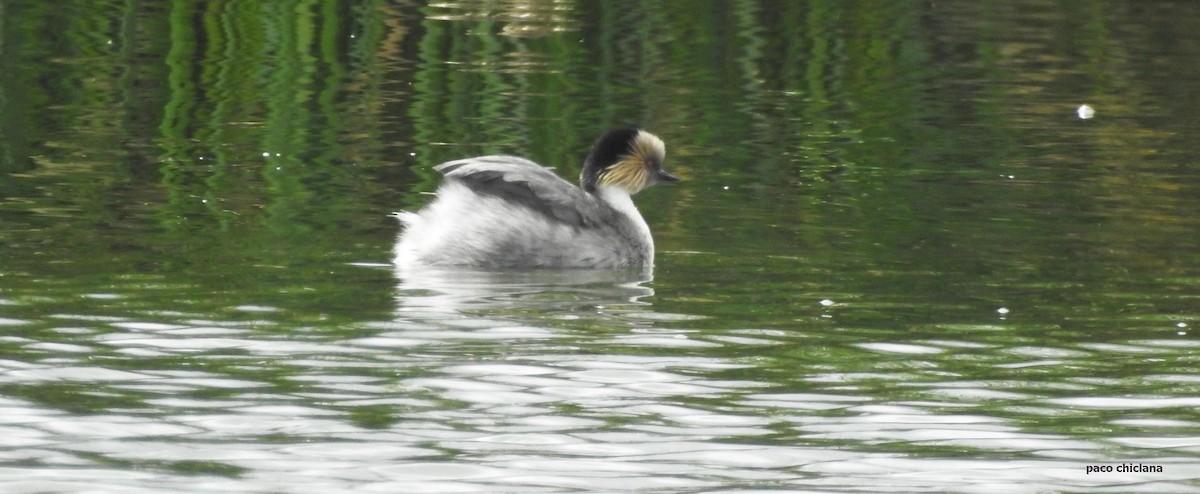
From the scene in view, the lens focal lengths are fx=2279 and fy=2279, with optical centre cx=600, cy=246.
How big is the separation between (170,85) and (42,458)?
1489 centimetres

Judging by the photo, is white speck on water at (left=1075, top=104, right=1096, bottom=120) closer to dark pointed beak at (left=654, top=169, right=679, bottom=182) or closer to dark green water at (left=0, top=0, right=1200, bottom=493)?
dark green water at (left=0, top=0, right=1200, bottom=493)

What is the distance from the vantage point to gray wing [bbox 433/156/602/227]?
11.4 meters

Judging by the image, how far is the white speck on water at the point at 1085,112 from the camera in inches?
788

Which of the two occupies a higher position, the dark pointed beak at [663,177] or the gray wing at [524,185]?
the gray wing at [524,185]

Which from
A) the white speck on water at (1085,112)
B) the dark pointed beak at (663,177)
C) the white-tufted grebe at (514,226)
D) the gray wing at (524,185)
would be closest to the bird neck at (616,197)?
the dark pointed beak at (663,177)

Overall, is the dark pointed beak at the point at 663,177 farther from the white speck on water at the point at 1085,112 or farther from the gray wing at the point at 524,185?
the white speck on water at the point at 1085,112

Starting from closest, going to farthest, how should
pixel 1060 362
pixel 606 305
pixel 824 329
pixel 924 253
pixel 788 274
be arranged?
pixel 1060 362, pixel 824 329, pixel 606 305, pixel 788 274, pixel 924 253

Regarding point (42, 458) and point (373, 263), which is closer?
point (42, 458)

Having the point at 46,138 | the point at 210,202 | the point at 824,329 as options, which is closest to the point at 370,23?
the point at 46,138

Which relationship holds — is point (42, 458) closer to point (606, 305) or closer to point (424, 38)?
point (606, 305)

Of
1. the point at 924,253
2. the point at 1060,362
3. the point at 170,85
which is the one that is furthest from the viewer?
the point at 170,85

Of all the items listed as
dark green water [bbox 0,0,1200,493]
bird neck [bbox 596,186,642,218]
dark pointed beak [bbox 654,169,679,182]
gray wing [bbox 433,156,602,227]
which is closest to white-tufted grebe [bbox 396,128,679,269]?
gray wing [bbox 433,156,602,227]

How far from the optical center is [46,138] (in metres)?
17.2

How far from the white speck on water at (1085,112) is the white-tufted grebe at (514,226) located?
29.2ft
